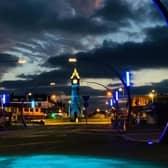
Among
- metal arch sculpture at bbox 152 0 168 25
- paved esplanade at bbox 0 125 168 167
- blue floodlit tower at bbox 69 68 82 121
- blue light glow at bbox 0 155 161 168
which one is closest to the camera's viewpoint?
blue light glow at bbox 0 155 161 168

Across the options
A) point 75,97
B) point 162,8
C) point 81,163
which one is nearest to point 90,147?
point 162,8

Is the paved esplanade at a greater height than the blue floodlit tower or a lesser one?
lesser

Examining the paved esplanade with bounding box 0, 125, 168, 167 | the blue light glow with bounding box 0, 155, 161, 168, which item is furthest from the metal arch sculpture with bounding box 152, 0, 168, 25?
the blue light glow with bounding box 0, 155, 161, 168

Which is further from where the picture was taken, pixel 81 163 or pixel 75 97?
pixel 75 97

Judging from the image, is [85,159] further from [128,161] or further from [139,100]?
[139,100]

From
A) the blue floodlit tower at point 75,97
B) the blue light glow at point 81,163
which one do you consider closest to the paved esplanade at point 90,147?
the blue light glow at point 81,163

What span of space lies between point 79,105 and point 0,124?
10024cm

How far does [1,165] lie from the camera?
68.6ft

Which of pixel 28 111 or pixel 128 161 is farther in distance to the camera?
pixel 28 111

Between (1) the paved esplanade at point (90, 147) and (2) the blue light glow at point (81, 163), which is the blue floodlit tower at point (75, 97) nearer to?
(1) the paved esplanade at point (90, 147)

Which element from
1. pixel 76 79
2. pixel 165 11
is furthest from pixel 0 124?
pixel 76 79

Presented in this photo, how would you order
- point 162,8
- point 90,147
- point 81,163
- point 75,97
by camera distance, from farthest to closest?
point 75,97, point 90,147, point 162,8, point 81,163

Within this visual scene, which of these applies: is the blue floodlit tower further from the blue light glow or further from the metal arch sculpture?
the blue light glow

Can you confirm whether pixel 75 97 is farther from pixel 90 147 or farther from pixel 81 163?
pixel 81 163
